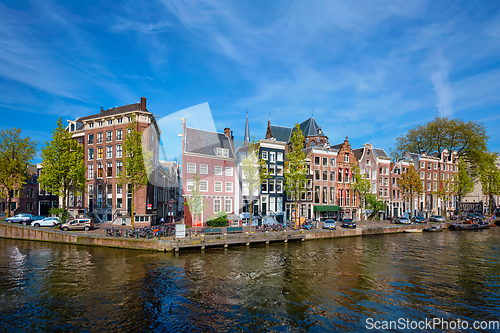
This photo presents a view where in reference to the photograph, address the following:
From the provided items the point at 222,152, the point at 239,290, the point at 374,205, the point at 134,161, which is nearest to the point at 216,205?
the point at 222,152

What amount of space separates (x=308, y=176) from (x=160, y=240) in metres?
36.7

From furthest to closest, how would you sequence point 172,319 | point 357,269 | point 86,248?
1. point 86,248
2. point 357,269
3. point 172,319

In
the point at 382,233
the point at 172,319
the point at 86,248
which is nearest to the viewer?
the point at 172,319

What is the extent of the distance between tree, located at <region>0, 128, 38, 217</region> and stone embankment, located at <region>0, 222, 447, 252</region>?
11.6 metres

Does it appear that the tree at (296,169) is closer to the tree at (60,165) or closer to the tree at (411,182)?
the tree at (60,165)

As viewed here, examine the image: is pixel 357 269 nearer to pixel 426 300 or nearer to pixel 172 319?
pixel 426 300

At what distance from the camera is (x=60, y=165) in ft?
155

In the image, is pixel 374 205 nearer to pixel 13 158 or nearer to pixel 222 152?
pixel 222 152

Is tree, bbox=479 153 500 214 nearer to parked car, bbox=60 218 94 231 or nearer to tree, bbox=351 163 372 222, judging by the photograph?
tree, bbox=351 163 372 222

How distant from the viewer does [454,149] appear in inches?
3605

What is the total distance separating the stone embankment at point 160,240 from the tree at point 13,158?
455 inches

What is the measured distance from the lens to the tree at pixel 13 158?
167 feet

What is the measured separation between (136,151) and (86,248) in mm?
14081

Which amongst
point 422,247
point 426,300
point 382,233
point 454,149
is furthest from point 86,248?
point 454,149
